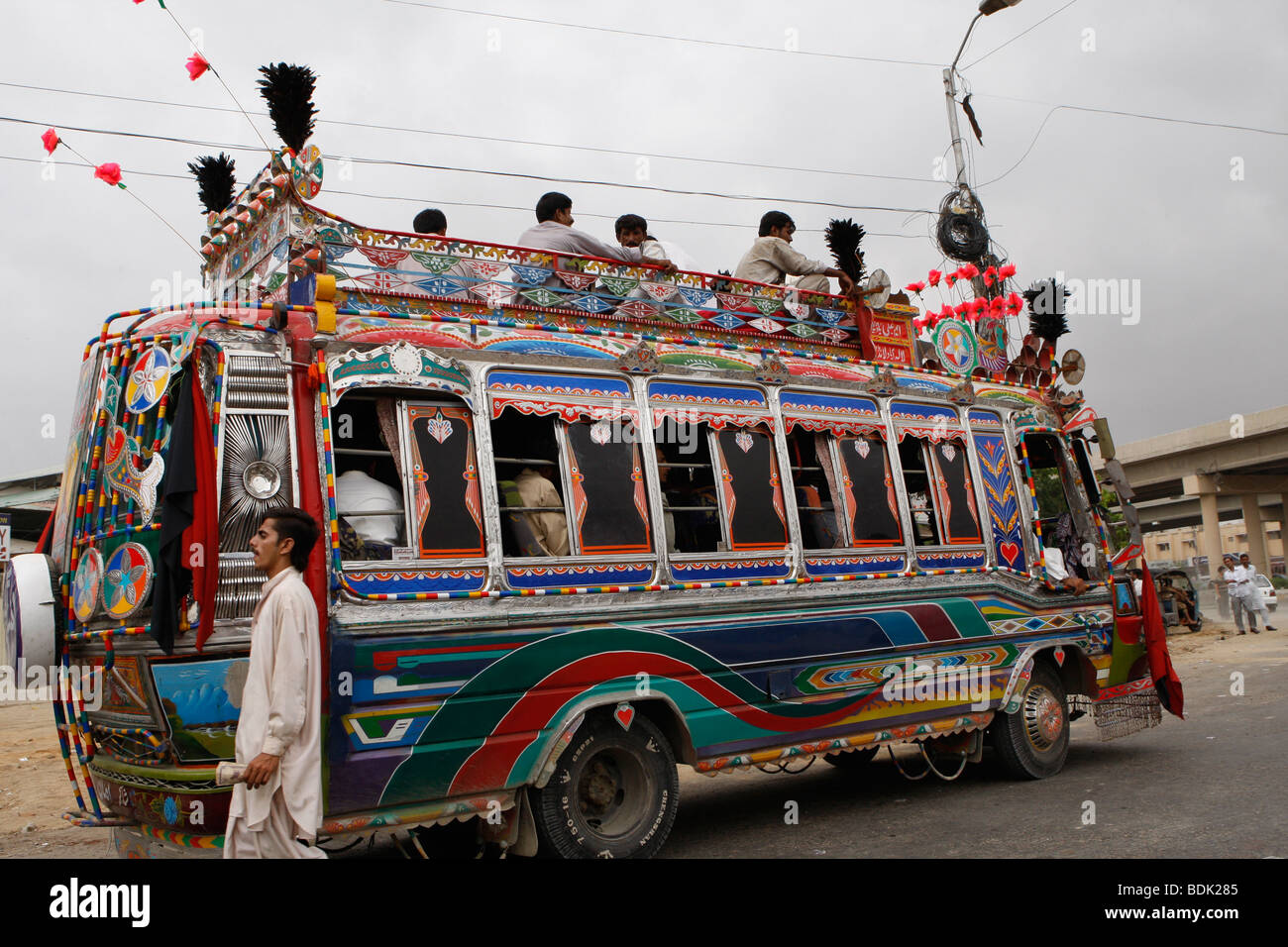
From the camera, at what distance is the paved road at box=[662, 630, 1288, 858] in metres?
5.94

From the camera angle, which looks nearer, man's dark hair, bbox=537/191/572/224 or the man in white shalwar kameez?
the man in white shalwar kameez

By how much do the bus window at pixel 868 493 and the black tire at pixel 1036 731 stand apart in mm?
1948

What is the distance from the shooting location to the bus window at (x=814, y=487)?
7070mm

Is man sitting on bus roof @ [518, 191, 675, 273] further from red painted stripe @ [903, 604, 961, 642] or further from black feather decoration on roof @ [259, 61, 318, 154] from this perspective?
red painted stripe @ [903, 604, 961, 642]

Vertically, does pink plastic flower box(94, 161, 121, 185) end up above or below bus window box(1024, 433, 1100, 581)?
above

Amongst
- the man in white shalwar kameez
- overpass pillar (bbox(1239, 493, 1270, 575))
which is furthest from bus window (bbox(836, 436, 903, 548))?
overpass pillar (bbox(1239, 493, 1270, 575))

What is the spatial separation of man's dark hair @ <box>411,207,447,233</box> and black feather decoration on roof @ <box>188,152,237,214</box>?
135 centimetres

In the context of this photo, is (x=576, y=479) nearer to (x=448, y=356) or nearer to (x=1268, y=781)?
(x=448, y=356)

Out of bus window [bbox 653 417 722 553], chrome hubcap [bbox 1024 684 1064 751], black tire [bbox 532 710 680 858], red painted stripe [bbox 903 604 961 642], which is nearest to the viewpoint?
black tire [bbox 532 710 680 858]

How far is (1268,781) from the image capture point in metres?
7.22

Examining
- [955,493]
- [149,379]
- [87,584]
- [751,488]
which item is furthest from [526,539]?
[955,493]

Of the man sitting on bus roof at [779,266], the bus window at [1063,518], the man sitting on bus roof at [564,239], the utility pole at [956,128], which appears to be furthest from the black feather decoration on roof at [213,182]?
the utility pole at [956,128]

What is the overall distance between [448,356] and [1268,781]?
244 inches
